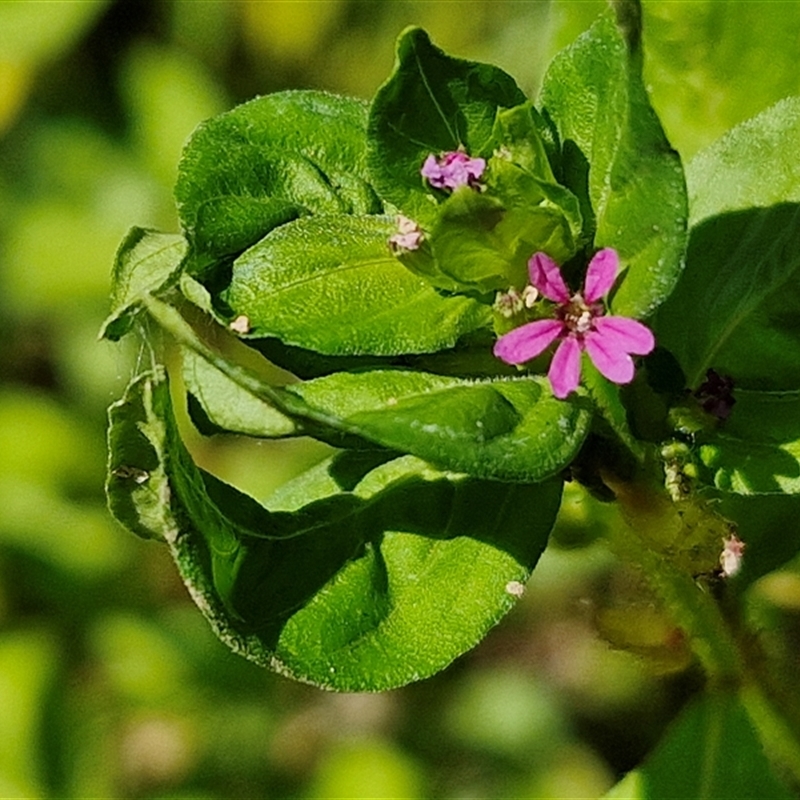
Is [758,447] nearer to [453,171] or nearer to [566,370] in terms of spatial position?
[566,370]

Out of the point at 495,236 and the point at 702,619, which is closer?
the point at 495,236

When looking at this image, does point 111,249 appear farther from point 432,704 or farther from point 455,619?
point 455,619

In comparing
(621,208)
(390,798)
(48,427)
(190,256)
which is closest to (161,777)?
(390,798)

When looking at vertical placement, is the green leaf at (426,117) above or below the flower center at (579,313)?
above

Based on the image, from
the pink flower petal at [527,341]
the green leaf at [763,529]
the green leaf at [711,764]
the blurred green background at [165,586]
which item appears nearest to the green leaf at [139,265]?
the pink flower petal at [527,341]

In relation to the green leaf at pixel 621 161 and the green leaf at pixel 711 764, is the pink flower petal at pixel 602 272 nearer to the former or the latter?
the green leaf at pixel 621 161

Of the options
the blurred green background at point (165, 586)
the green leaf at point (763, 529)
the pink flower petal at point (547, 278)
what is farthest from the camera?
the blurred green background at point (165, 586)

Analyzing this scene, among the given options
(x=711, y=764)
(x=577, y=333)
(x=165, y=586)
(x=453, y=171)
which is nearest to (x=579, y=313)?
(x=577, y=333)
